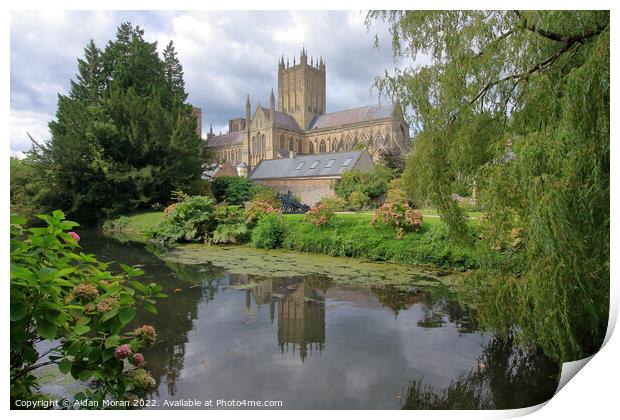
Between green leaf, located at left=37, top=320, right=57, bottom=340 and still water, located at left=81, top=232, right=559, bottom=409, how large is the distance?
1.01m

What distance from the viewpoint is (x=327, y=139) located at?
729 cm

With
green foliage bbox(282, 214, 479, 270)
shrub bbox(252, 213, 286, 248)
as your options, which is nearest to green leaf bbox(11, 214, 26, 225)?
green foliage bbox(282, 214, 479, 270)

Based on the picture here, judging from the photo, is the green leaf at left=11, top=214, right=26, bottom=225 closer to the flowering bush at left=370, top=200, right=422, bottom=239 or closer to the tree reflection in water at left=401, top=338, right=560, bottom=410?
the tree reflection in water at left=401, top=338, right=560, bottom=410

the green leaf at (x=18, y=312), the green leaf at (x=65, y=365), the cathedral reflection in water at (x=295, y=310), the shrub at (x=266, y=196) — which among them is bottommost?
the cathedral reflection in water at (x=295, y=310)

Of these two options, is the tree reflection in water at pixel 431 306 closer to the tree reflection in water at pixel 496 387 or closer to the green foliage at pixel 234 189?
the tree reflection in water at pixel 496 387

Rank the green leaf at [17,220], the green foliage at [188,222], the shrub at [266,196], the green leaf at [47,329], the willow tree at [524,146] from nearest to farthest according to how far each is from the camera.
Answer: the green leaf at [47,329]
the green leaf at [17,220]
the willow tree at [524,146]
the green foliage at [188,222]
the shrub at [266,196]

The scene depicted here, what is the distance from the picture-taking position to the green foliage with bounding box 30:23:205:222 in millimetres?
3924

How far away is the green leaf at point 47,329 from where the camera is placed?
1.71 meters

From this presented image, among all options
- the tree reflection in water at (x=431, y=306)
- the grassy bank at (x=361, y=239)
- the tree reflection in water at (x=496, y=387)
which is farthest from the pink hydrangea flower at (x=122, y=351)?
the grassy bank at (x=361, y=239)

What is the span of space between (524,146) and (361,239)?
4346mm

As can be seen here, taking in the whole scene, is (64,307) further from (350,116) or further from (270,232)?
(270,232)

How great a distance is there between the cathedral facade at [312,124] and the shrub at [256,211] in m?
1.20
